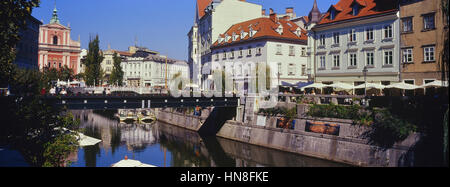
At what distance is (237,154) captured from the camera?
37344 mm

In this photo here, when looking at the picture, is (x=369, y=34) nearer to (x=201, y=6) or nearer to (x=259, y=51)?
(x=259, y=51)

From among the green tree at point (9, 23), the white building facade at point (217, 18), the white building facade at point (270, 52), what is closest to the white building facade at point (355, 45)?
the white building facade at point (270, 52)

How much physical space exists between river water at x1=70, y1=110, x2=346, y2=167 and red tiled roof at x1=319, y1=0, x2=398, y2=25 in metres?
19.4

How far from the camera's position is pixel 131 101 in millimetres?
35938

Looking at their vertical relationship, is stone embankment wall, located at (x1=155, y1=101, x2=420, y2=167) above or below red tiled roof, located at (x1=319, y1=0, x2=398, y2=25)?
below

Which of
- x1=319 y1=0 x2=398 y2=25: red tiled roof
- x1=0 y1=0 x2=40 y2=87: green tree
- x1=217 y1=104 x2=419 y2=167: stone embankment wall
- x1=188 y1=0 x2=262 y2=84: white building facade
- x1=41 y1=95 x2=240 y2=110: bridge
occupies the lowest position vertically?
x1=217 y1=104 x2=419 y2=167: stone embankment wall

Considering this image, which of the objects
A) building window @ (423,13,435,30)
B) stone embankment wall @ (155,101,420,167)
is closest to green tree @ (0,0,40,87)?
stone embankment wall @ (155,101,420,167)

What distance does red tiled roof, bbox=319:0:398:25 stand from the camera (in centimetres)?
3897

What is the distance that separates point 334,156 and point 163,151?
64.1ft

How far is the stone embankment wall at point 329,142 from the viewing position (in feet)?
88.3

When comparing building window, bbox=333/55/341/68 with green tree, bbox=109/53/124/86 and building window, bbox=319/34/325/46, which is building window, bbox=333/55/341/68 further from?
green tree, bbox=109/53/124/86

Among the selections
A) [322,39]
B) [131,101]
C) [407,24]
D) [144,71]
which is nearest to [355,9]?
[322,39]

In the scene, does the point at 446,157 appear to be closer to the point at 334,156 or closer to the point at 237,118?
the point at 334,156
